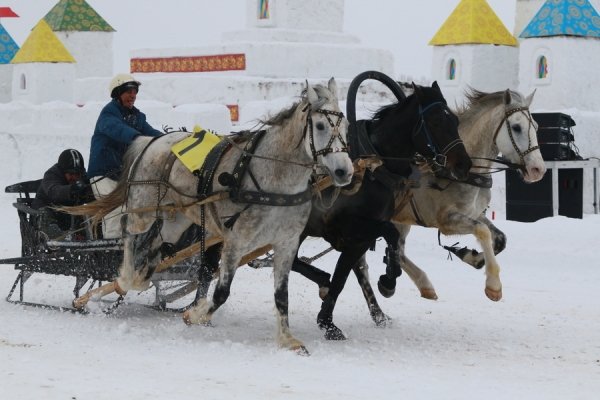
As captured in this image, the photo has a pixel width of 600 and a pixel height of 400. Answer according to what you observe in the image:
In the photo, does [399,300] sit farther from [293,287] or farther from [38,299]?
[38,299]

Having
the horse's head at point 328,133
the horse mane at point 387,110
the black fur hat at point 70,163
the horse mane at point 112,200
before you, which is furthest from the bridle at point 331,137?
the black fur hat at point 70,163

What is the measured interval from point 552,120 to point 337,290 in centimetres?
1199

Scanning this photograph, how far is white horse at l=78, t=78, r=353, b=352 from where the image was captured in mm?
8078

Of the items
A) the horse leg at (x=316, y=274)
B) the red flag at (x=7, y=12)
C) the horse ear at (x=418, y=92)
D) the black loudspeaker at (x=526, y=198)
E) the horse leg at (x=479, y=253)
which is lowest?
the black loudspeaker at (x=526, y=198)

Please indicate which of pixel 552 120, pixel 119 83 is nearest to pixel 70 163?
pixel 119 83

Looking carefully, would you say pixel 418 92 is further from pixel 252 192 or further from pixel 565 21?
pixel 565 21

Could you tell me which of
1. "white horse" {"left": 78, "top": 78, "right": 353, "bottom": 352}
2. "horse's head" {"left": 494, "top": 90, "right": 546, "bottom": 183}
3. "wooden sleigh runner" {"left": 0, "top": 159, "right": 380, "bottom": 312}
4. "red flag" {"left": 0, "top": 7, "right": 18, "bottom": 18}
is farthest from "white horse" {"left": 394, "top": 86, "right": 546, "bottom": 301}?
"red flag" {"left": 0, "top": 7, "right": 18, "bottom": 18}

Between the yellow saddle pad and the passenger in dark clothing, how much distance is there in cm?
115

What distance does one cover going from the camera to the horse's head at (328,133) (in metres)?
7.84

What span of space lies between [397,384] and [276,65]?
19406 mm

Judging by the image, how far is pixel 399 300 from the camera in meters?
11.3

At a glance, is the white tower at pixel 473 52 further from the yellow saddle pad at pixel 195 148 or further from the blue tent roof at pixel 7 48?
the yellow saddle pad at pixel 195 148

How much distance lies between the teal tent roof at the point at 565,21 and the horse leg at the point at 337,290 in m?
17.5

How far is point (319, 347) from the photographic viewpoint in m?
8.55
